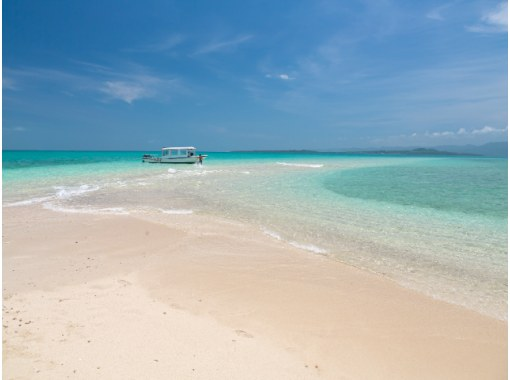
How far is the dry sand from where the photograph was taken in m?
3.72

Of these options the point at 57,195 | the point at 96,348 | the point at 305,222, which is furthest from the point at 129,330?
the point at 57,195

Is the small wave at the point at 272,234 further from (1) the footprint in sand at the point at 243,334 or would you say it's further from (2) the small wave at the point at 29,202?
(2) the small wave at the point at 29,202

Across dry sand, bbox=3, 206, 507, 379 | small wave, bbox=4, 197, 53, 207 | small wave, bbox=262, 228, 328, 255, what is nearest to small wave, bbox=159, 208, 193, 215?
small wave, bbox=262, 228, 328, 255

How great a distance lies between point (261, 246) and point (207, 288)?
2747mm

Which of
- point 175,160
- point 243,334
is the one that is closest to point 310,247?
point 243,334

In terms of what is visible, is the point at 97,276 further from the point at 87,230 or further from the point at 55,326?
the point at 87,230

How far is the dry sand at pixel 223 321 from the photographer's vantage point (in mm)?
3717

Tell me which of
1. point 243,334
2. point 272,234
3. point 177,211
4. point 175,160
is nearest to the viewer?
point 243,334

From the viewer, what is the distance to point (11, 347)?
12.3ft

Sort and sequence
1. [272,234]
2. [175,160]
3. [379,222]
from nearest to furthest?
[272,234], [379,222], [175,160]

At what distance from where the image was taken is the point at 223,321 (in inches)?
185

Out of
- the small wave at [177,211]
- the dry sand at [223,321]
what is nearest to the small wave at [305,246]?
the dry sand at [223,321]

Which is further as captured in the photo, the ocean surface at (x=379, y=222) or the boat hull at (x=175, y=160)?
the boat hull at (x=175, y=160)

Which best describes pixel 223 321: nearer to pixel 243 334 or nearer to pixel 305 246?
pixel 243 334
